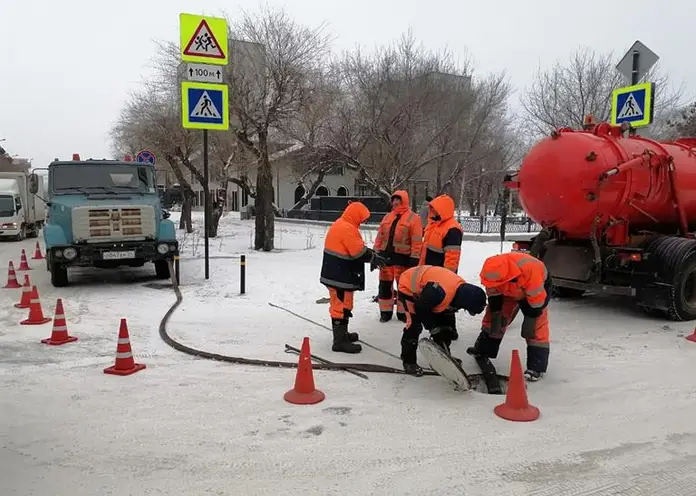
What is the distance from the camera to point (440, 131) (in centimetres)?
2011

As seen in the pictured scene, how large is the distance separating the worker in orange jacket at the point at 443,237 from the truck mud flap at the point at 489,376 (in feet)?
4.60

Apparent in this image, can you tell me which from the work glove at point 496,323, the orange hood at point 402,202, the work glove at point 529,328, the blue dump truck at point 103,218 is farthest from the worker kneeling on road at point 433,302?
the blue dump truck at point 103,218

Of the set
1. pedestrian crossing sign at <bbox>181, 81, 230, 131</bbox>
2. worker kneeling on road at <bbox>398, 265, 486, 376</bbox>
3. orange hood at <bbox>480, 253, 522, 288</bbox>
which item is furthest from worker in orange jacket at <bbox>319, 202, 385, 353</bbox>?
pedestrian crossing sign at <bbox>181, 81, 230, 131</bbox>

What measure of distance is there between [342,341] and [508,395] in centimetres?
217

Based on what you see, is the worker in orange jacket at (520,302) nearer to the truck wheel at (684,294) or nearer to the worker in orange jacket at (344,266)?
the worker in orange jacket at (344,266)

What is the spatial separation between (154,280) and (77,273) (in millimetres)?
2280

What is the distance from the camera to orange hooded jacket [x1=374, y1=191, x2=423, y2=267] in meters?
7.31

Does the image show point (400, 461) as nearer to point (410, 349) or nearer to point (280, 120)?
point (410, 349)

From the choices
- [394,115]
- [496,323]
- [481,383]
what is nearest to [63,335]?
[481,383]

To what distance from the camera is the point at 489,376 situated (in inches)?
201

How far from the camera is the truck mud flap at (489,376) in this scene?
197 inches

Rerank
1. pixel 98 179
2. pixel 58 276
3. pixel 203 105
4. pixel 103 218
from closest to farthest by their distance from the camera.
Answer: pixel 203 105 → pixel 103 218 → pixel 58 276 → pixel 98 179

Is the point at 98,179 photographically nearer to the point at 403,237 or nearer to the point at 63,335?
the point at 63,335

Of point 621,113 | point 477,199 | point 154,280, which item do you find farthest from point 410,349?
point 477,199
